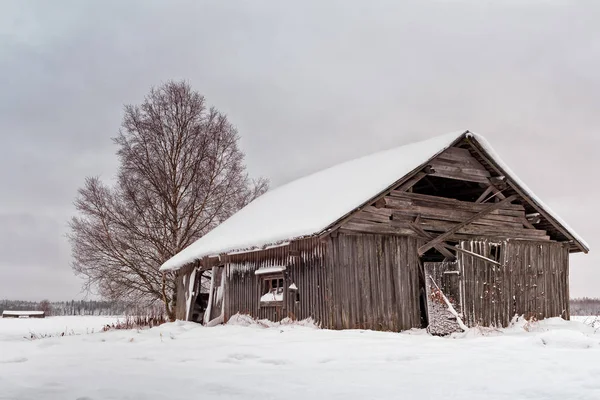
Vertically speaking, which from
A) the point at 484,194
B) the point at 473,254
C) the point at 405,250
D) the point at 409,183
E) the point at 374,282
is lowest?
the point at 374,282

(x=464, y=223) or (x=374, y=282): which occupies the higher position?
(x=464, y=223)

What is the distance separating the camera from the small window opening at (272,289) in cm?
1631

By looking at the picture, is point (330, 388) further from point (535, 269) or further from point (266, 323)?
point (535, 269)

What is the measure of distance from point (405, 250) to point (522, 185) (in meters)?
4.37

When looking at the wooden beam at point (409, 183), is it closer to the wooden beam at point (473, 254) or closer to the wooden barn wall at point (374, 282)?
the wooden barn wall at point (374, 282)

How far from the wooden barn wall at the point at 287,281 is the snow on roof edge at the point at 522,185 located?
18.3 feet

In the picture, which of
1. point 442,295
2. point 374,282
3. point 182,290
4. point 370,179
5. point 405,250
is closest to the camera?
point 374,282

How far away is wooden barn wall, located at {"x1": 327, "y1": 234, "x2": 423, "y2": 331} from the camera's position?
14469mm

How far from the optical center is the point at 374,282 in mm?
15070

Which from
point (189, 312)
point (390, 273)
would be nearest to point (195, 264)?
point (189, 312)

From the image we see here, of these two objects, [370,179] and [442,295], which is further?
[370,179]

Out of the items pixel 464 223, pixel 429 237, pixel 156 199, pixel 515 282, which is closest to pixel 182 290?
pixel 156 199

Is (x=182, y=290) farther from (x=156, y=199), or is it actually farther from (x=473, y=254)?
(x=473, y=254)

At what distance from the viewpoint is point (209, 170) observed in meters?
26.5
